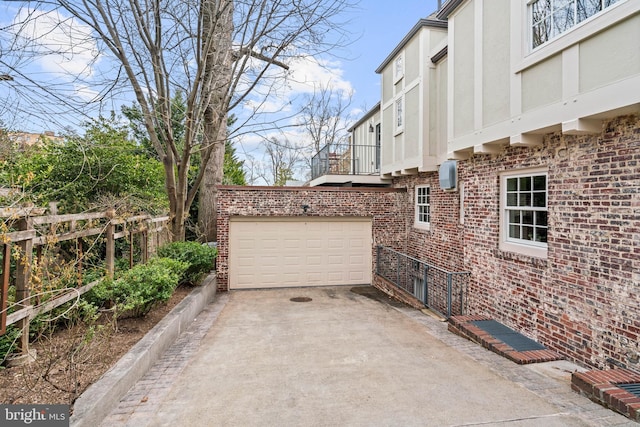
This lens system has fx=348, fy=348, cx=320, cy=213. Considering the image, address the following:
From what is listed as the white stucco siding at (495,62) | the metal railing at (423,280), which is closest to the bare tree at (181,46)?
the white stucco siding at (495,62)

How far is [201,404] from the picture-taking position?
11.9 feet

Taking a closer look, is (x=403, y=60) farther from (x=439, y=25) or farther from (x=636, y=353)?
(x=636, y=353)

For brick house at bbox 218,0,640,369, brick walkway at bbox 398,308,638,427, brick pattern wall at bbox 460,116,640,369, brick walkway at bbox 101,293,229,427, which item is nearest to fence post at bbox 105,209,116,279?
brick walkway at bbox 101,293,229,427

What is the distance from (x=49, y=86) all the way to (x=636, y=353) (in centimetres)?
779

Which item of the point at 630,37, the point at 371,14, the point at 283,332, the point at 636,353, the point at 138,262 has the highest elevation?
the point at 371,14

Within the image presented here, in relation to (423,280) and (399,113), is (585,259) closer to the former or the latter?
(423,280)

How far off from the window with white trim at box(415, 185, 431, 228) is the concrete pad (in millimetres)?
3804

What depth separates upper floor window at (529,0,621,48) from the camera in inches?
164

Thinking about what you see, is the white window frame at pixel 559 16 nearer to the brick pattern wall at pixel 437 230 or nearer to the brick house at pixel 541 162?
the brick house at pixel 541 162

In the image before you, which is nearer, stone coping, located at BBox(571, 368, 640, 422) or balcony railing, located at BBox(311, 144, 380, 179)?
stone coping, located at BBox(571, 368, 640, 422)

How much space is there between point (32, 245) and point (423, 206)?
28.0 ft

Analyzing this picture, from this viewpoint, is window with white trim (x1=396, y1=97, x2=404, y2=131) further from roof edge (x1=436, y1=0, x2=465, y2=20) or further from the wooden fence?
the wooden fence

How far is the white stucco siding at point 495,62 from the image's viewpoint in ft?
17.9

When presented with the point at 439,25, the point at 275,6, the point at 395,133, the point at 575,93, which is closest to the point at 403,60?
the point at 439,25
